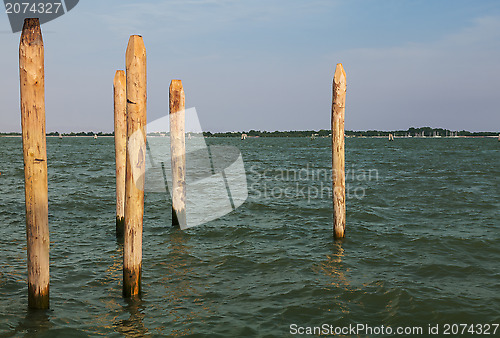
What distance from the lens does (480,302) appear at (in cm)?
659

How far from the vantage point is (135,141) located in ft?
19.5

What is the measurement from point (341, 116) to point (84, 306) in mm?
5950

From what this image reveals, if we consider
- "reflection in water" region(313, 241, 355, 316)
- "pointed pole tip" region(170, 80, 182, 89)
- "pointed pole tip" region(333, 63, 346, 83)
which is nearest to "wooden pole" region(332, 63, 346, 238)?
"pointed pole tip" region(333, 63, 346, 83)

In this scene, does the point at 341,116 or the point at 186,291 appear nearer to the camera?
the point at 186,291

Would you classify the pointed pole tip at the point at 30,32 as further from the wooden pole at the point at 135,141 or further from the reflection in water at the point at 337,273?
the reflection in water at the point at 337,273

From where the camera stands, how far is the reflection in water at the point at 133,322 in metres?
5.54

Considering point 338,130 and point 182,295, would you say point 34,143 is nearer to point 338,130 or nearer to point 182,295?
point 182,295

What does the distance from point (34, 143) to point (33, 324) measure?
7.53 feet

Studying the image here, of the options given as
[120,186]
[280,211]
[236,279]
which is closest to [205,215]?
[280,211]

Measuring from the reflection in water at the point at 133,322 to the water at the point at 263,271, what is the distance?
24 mm

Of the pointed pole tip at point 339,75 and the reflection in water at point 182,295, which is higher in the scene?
the pointed pole tip at point 339,75

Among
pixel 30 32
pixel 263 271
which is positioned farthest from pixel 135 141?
pixel 263 271

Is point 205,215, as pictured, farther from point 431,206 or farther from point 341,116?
point 431,206

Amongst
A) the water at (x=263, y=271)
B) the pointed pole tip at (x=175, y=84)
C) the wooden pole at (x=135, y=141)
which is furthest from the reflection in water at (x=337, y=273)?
the pointed pole tip at (x=175, y=84)
